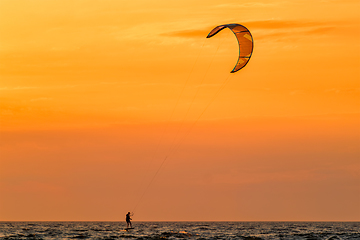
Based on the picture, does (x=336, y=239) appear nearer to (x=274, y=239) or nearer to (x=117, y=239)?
(x=274, y=239)

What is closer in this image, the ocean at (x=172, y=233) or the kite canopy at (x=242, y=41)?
the kite canopy at (x=242, y=41)

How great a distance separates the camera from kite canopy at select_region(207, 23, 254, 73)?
105 ft

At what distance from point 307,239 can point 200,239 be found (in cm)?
928

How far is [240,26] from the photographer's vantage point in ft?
104

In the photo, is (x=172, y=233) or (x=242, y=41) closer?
(x=242, y=41)

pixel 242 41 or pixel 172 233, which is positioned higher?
pixel 242 41

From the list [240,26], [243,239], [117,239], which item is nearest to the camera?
[240,26]

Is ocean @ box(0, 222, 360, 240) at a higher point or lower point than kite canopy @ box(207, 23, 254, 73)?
lower

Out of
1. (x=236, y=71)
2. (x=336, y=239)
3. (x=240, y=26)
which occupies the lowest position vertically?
(x=336, y=239)

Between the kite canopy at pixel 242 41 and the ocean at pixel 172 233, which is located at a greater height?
the kite canopy at pixel 242 41

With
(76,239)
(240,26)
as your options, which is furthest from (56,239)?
(240,26)

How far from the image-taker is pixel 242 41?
32.8m

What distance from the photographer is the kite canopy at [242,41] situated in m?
32.1

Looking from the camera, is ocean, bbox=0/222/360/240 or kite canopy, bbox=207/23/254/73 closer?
kite canopy, bbox=207/23/254/73
